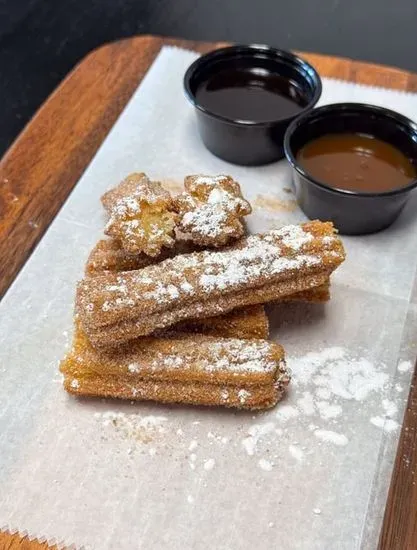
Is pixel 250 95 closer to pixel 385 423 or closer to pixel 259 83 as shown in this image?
pixel 259 83

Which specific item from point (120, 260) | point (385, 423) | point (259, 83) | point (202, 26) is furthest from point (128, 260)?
point (202, 26)

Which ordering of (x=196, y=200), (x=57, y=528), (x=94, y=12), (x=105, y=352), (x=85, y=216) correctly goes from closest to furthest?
(x=57, y=528)
(x=105, y=352)
(x=196, y=200)
(x=85, y=216)
(x=94, y=12)

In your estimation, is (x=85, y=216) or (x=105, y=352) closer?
(x=105, y=352)

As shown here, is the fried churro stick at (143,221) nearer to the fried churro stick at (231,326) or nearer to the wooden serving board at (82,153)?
the fried churro stick at (231,326)

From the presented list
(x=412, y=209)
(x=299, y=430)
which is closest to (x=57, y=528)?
(x=299, y=430)

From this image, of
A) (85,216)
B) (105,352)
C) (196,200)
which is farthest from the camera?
(85,216)

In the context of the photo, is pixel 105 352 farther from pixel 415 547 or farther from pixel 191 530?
pixel 415 547
